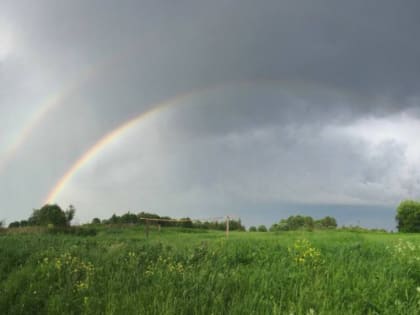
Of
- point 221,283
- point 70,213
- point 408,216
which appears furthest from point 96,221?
point 221,283

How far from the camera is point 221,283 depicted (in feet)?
18.4

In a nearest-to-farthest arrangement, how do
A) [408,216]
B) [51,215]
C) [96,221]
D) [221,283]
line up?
[221,283]
[51,215]
[96,221]
[408,216]

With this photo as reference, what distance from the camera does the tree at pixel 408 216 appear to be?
56656 millimetres

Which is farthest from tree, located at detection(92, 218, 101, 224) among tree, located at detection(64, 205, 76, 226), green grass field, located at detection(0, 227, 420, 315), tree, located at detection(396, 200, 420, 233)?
tree, located at detection(396, 200, 420, 233)

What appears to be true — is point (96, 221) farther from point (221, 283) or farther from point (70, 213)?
point (221, 283)

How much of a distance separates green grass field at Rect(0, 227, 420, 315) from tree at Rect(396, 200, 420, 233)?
56.6 m

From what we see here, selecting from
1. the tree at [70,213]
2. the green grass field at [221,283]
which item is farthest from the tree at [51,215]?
the green grass field at [221,283]

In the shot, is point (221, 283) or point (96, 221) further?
point (96, 221)

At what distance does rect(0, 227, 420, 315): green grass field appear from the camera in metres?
4.83

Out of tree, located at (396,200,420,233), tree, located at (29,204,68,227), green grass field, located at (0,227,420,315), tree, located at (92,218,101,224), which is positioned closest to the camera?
green grass field, located at (0,227,420,315)

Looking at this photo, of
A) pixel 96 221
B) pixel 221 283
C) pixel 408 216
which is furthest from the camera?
pixel 408 216

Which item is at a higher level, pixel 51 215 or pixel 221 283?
pixel 51 215

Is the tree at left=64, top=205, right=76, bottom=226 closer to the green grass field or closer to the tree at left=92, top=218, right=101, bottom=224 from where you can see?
the tree at left=92, top=218, right=101, bottom=224

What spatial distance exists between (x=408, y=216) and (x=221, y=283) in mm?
61173
